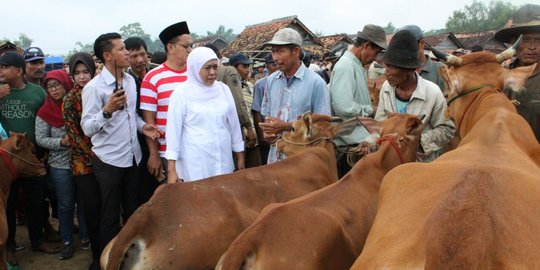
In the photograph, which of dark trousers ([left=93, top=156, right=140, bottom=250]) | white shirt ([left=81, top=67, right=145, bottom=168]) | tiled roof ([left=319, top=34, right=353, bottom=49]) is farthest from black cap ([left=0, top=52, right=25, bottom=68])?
tiled roof ([left=319, top=34, right=353, bottom=49])

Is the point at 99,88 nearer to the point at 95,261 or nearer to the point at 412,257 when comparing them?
the point at 95,261

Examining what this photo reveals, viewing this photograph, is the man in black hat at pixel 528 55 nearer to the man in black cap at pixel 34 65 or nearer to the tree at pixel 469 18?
the man in black cap at pixel 34 65

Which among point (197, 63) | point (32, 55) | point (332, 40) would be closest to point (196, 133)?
point (197, 63)

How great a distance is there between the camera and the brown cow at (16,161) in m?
5.46

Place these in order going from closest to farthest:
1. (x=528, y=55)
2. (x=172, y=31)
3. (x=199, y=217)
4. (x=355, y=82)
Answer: (x=199, y=217)
(x=528, y=55)
(x=355, y=82)
(x=172, y=31)

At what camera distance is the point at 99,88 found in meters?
4.89

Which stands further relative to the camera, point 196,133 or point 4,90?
point 4,90

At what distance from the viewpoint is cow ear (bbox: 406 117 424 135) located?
4109 millimetres

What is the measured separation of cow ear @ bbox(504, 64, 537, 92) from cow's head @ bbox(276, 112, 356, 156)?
1456 millimetres

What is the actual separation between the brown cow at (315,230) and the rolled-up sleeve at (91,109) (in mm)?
2445

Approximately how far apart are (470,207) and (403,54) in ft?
8.01

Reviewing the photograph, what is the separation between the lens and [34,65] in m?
7.29

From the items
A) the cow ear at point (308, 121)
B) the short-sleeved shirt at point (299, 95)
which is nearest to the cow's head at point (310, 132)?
the cow ear at point (308, 121)

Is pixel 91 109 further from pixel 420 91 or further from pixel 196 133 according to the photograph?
pixel 420 91
